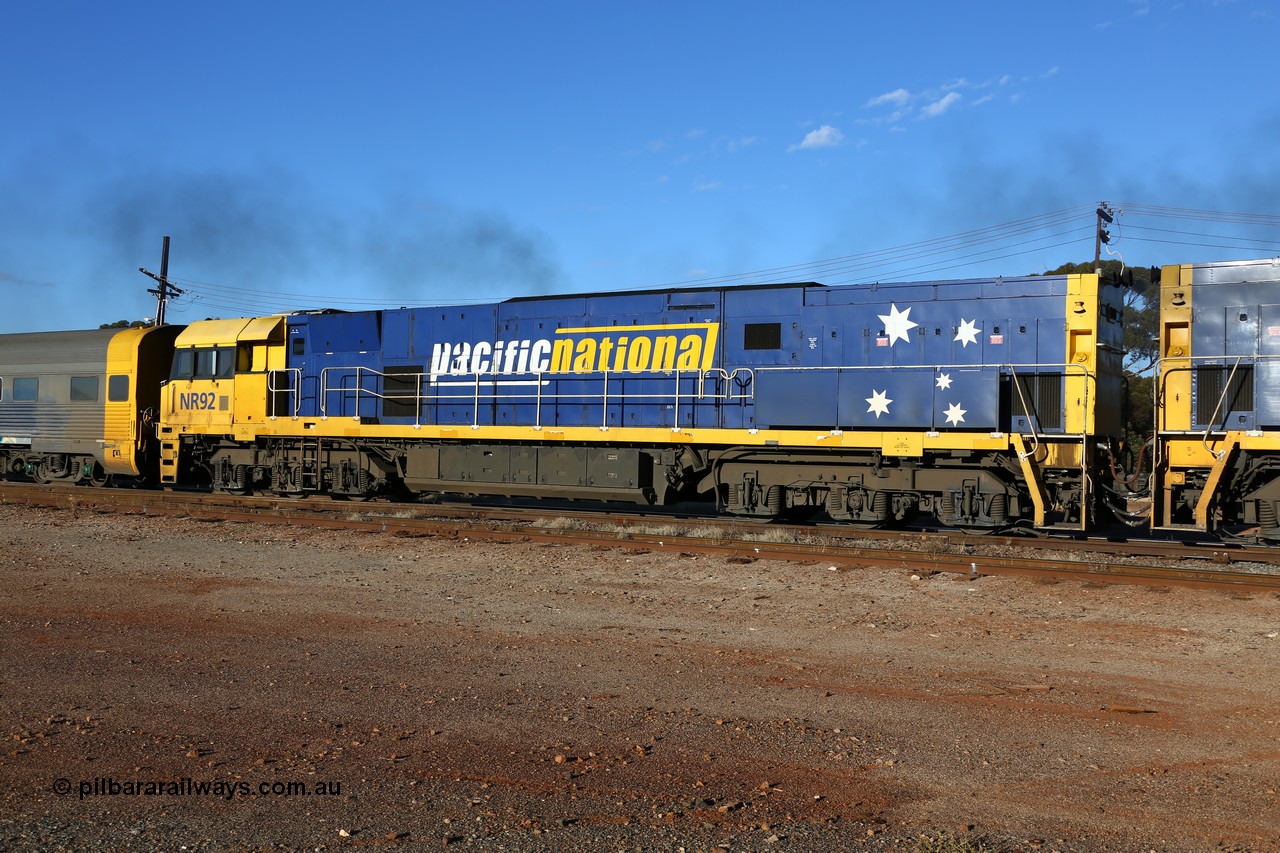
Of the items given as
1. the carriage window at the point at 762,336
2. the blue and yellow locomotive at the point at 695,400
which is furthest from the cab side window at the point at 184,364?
the carriage window at the point at 762,336

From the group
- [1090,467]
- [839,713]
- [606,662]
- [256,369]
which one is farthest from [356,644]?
[256,369]

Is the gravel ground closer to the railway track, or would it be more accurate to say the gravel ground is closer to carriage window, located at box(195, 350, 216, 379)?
the railway track

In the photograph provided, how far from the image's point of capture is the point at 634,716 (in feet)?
20.0

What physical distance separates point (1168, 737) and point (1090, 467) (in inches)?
339

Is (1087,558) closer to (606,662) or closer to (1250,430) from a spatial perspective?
(1250,430)

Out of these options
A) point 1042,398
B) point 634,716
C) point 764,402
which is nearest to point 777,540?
point 764,402

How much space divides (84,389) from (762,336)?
1635 centimetres

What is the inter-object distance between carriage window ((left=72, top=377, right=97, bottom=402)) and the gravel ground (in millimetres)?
13523

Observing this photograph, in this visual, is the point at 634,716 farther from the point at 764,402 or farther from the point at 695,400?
the point at 695,400

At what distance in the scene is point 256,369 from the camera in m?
20.7

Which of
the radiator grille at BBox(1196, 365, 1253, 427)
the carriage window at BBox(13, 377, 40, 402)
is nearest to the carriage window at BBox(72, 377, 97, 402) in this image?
the carriage window at BBox(13, 377, 40, 402)

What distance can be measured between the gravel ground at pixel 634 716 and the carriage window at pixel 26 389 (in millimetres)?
15351

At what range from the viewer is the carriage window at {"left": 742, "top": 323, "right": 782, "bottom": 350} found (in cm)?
1614

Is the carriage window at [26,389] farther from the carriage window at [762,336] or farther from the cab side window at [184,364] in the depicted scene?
the carriage window at [762,336]
